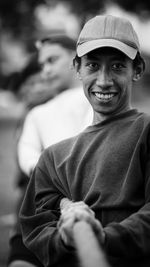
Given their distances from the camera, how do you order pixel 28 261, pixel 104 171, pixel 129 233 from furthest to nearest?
pixel 28 261, pixel 104 171, pixel 129 233

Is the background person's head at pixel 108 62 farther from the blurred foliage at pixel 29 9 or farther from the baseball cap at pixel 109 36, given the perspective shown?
the blurred foliage at pixel 29 9

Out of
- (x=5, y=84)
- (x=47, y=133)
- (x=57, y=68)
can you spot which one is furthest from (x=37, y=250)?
(x=5, y=84)

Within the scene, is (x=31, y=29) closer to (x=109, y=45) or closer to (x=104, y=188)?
(x=109, y=45)

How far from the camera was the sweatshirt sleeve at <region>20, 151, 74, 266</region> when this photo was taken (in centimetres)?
182

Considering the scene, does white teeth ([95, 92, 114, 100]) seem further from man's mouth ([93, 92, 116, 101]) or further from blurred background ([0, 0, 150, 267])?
blurred background ([0, 0, 150, 267])

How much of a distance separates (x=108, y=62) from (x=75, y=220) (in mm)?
556

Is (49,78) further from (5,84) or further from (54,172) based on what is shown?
(5,84)

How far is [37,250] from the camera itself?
1885mm

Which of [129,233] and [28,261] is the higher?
[129,233]

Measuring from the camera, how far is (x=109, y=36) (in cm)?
194

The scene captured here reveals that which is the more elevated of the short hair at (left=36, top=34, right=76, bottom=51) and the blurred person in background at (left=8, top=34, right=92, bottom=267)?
the short hair at (left=36, top=34, right=76, bottom=51)

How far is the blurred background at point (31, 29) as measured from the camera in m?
5.07

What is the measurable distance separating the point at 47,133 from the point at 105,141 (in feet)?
3.11

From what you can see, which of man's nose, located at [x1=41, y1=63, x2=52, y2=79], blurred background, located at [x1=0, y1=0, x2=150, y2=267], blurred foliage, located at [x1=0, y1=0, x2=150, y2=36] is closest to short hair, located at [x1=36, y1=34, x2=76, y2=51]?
man's nose, located at [x1=41, y1=63, x2=52, y2=79]
